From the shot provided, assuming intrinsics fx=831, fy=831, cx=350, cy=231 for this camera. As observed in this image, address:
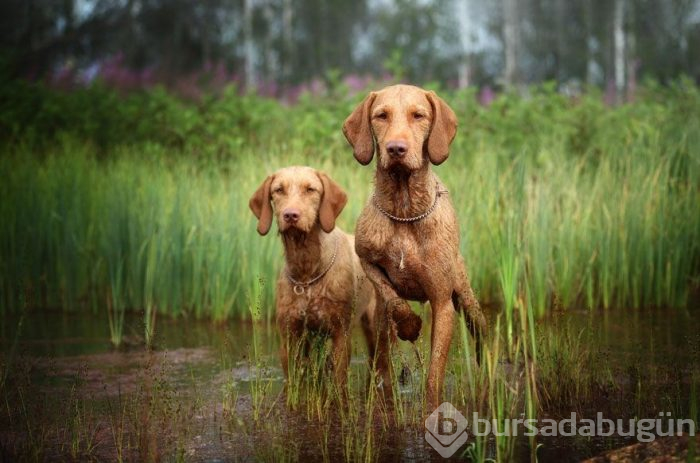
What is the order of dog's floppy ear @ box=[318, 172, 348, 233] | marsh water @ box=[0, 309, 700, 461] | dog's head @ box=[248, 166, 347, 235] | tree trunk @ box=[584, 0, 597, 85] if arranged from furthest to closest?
1. tree trunk @ box=[584, 0, 597, 85]
2. dog's floppy ear @ box=[318, 172, 348, 233]
3. dog's head @ box=[248, 166, 347, 235]
4. marsh water @ box=[0, 309, 700, 461]

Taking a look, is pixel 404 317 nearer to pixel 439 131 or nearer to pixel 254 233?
pixel 439 131

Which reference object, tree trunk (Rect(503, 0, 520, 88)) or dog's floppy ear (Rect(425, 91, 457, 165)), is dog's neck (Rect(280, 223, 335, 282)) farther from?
tree trunk (Rect(503, 0, 520, 88))

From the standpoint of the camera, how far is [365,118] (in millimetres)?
4938

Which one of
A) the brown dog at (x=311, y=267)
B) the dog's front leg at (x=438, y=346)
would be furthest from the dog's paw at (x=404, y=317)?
the brown dog at (x=311, y=267)

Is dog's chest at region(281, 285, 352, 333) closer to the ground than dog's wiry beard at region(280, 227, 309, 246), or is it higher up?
closer to the ground

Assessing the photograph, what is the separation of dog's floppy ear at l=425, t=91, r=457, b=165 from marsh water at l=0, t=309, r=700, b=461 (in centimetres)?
120

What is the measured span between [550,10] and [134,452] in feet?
135

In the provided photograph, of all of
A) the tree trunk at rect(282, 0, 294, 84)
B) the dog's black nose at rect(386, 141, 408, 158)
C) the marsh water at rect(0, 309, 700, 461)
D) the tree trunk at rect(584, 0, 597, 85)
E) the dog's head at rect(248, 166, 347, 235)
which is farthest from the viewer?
the tree trunk at rect(584, 0, 597, 85)

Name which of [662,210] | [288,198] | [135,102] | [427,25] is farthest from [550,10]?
[288,198]

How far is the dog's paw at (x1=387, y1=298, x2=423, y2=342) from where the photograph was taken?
481 cm

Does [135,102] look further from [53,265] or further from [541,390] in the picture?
[541,390]

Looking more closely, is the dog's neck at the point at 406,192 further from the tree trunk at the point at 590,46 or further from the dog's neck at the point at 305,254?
the tree trunk at the point at 590,46

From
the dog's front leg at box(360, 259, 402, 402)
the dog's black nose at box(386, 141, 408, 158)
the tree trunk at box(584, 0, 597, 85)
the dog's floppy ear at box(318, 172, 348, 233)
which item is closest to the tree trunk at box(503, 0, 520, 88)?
the tree trunk at box(584, 0, 597, 85)

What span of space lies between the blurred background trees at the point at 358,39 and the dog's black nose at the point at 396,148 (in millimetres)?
16627
